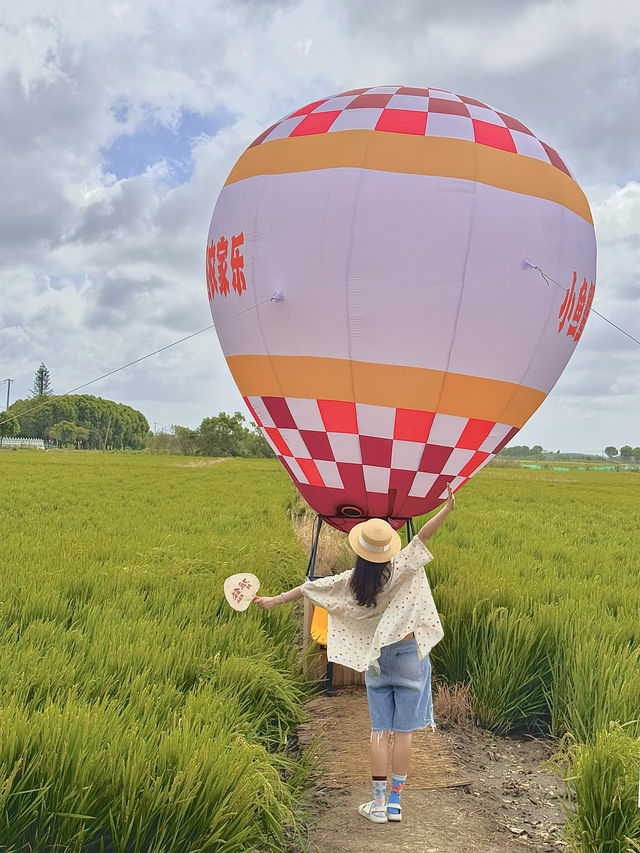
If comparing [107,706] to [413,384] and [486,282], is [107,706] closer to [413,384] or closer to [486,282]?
[413,384]

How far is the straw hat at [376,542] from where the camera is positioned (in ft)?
10.4

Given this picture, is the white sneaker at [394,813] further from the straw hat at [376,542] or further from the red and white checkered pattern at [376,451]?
the red and white checkered pattern at [376,451]

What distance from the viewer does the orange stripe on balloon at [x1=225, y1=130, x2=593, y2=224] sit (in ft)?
13.0

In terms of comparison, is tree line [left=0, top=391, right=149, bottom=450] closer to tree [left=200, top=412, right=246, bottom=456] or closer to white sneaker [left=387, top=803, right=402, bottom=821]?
Result: tree [left=200, top=412, right=246, bottom=456]

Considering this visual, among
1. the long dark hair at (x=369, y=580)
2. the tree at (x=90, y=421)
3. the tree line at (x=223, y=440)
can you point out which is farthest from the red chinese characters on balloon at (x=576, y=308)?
the tree at (x=90, y=421)

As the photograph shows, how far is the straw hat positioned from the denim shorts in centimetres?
42

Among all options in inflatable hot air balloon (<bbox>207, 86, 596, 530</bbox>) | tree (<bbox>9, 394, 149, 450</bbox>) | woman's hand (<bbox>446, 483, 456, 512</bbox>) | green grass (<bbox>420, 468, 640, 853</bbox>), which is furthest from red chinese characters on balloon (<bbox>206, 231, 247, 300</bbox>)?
tree (<bbox>9, 394, 149, 450</bbox>)

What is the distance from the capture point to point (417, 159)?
3975 mm

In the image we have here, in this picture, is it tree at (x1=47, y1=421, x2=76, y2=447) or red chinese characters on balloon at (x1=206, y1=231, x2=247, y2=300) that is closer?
red chinese characters on balloon at (x1=206, y1=231, x2=247, y2=300)

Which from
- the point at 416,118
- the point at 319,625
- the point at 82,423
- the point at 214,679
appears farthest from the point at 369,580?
the point at 82,423

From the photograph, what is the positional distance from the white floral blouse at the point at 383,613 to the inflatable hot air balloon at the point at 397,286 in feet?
2.99

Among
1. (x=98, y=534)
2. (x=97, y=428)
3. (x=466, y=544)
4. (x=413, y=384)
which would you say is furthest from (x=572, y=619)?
(x=97, y=428)

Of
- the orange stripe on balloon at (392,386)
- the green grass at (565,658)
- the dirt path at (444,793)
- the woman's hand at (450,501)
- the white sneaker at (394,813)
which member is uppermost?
the orange stripe on balloon at (392,386)

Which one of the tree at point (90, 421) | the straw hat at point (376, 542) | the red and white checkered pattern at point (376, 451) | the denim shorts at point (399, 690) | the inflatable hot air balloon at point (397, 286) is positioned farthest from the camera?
the tree at point (90, 421)
